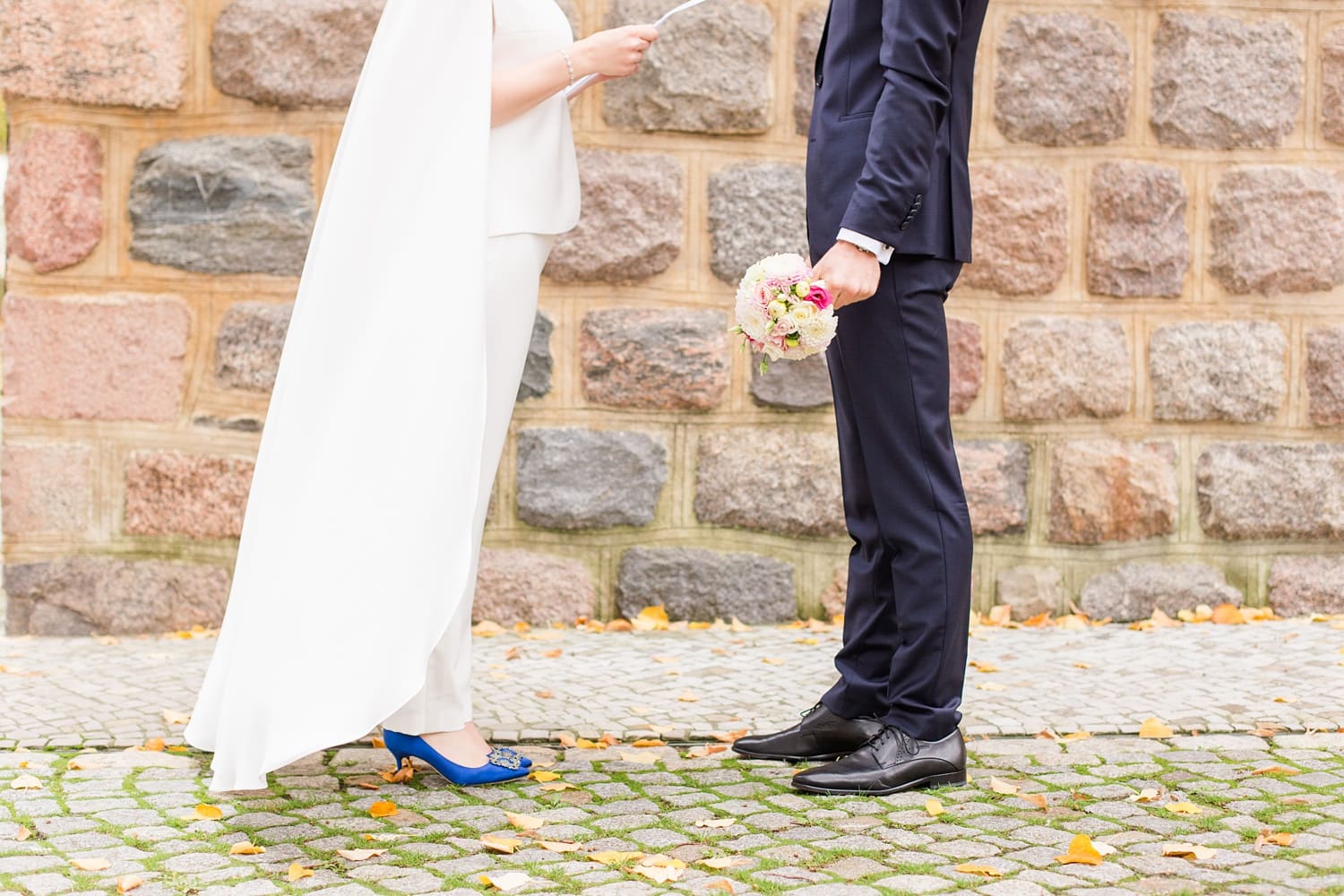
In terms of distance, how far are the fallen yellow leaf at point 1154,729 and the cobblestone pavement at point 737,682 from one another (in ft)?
0.12

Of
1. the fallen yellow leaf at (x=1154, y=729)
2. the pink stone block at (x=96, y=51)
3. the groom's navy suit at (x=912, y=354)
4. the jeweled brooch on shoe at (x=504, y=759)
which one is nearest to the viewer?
the groom's navy suit at (x=912, y=354)

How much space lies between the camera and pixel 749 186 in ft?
14.4

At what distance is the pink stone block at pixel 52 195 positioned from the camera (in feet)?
13.9

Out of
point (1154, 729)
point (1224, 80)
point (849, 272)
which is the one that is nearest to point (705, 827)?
point (849, 272)

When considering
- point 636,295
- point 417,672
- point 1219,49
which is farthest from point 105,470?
point 1219,49

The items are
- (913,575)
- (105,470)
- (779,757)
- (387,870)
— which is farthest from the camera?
(105,470)

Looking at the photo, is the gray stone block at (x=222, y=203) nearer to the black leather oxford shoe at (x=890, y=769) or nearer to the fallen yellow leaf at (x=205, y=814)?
the fallen yellow leaf at (x=205, y=814)

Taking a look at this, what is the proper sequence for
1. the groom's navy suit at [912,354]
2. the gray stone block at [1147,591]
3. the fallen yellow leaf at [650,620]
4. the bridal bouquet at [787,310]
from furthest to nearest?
the gray stone block at [1147,591] → the fallen yellow leaf at [650,620] → the groom's navy suit at [912,354] → the bridal bouquet at [787,310]

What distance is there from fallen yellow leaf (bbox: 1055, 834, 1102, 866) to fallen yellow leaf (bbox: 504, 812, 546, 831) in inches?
36.5

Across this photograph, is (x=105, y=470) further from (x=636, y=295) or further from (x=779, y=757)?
(x=779, y=757)

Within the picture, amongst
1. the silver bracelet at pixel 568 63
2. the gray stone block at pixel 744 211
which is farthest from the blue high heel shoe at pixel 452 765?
the gray stone block at pixel 744 211

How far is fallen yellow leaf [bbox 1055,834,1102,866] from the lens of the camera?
2.30m

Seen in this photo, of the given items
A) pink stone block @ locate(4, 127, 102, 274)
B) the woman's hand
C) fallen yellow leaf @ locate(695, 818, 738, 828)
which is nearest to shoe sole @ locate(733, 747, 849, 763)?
fallen yellow leaf @ locate(695, 818, 738, 828)

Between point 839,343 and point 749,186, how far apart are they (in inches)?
68.2
